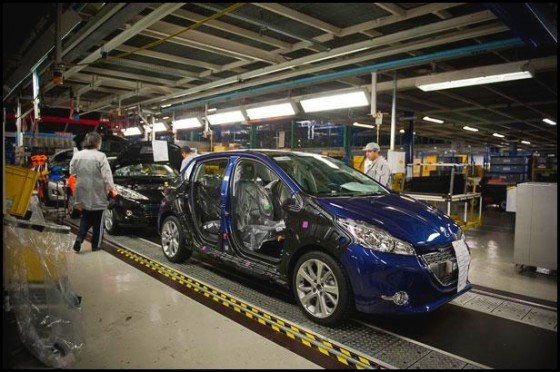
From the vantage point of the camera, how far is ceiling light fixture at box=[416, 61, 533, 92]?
18.5 ft

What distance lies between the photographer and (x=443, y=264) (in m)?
3.02

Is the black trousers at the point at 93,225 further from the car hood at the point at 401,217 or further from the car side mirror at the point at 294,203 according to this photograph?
the car hood at the point at 401,217

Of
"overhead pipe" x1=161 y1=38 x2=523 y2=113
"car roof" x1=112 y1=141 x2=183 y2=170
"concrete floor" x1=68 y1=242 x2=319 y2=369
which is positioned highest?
"overhead pipe" x1=161 y1=38 x2=523 y2=113

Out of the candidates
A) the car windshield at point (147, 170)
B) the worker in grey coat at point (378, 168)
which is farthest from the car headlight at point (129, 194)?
the worker in grey coat at point (378, 168)

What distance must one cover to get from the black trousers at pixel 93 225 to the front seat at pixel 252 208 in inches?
96.8

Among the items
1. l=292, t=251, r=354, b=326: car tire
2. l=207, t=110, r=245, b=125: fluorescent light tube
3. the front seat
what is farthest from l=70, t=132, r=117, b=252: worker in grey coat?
l=207, t=110, r=245, b=125: fluorescent light tube

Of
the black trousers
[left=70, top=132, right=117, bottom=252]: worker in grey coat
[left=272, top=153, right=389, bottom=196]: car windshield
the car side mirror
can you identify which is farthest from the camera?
the black trousers

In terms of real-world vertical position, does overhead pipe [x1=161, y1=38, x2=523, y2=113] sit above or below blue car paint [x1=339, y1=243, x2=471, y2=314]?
above

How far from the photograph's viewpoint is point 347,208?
10.3 feet

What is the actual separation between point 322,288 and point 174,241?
2529 mm

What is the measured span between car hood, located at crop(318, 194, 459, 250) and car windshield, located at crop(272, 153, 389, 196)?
0.80 ft

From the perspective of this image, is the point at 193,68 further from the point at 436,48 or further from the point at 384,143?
the point at 384,143

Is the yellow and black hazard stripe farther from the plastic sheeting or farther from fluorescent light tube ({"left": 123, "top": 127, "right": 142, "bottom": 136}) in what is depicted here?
fluorescent light tube ({"left": 123, "top": 127, "right": 142, "bottom": 136})

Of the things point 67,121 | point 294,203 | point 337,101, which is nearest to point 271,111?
point 337,101
